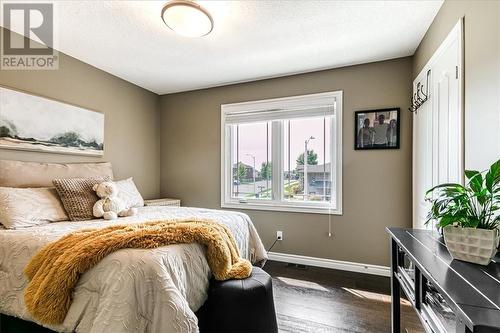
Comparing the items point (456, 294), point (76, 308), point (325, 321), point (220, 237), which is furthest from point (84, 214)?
point (456, 294)

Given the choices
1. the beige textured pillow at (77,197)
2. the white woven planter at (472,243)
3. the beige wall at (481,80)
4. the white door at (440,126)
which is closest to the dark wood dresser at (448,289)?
the white woven planter at (472,243)

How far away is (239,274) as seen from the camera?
167 cm

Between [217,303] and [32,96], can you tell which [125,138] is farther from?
[217,303]

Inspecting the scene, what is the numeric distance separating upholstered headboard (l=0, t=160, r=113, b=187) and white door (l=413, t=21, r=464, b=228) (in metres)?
3.29

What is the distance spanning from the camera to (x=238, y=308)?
153 cm

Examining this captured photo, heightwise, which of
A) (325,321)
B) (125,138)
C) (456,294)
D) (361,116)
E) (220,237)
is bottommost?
(325,321)

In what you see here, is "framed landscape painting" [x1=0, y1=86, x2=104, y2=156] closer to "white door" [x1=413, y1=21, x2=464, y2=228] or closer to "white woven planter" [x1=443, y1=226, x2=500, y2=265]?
"white woven planter" [x1=443, y1=226, x2=500, y2=265]

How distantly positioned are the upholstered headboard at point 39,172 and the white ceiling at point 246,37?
125 cm

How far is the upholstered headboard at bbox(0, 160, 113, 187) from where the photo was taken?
217cm

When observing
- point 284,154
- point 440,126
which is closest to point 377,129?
point 440,126

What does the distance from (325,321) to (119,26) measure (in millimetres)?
3039

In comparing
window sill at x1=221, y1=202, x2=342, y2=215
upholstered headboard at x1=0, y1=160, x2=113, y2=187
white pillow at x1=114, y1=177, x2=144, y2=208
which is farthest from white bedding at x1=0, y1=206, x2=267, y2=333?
window sill at x1=221, y1=202, x2=342, y2=215

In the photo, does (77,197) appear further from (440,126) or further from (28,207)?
(440,126)

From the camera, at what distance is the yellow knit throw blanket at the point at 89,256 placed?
47.6 inches
